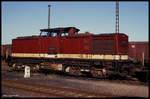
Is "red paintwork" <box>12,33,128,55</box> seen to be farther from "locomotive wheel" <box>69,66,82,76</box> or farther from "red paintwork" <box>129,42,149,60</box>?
"red paintwork" <box>129,42,149,60</box>

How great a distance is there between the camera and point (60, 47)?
648 inches

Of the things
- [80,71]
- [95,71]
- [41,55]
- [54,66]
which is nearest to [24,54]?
[41,55]

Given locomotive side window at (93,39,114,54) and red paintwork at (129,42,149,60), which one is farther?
red paintwork at (129,42,149,60)

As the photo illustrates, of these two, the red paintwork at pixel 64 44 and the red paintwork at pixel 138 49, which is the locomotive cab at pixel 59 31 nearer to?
the red paintwork at pixel 64 44

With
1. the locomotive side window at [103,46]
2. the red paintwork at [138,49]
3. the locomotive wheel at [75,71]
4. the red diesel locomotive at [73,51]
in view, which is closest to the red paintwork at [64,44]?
the red diesel locomotive at [73,51]

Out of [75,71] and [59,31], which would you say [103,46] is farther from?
[59,31]

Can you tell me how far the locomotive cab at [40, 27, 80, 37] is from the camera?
16.4 metres

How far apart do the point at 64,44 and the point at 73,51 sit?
1091 millimetres

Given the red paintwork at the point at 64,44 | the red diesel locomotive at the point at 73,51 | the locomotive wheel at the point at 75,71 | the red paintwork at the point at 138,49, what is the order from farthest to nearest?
the red paintwork at the point at 138,49 → the locomotive wheel at the point at 75,71 → the red paintwork at the point at 64,44 → the red diesel locomotive at the point at 73,51

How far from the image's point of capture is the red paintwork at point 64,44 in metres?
14.6

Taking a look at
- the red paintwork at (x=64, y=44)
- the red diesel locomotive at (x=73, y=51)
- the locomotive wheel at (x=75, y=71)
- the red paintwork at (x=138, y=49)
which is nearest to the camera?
the red diesel locomotive at (x=73, y=51)

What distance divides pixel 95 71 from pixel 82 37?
3.13 metres

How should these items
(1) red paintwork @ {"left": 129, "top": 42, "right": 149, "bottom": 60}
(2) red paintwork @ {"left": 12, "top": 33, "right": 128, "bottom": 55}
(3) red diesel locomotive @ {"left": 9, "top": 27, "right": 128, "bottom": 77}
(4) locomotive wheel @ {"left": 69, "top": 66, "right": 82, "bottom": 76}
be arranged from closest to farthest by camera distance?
(3) red diesel locomotive @ {"left": 9, "top": 27, "right": 128, "bottom": 77} < (2) red paintwork @ {"left": 12, "top": 33, "right": 128, "bottom": 55} < (4) locomotive wheel @ {"left": 69, "top": 66, "right": 82, "bottom": 76} < (1) red paintwork @ {"left": 129, "top": 42, "right": 149, "bottom": 60}

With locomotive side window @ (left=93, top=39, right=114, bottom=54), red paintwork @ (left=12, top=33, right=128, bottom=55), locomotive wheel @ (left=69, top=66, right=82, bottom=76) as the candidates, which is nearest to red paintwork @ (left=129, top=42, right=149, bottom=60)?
red paintwork @ (left=12, top=33, right=128, bottom=55)
